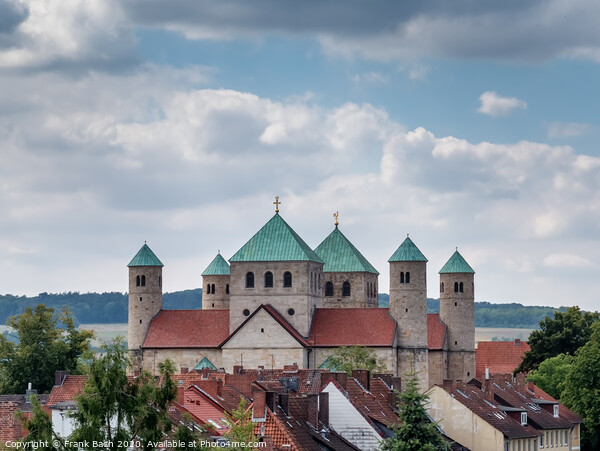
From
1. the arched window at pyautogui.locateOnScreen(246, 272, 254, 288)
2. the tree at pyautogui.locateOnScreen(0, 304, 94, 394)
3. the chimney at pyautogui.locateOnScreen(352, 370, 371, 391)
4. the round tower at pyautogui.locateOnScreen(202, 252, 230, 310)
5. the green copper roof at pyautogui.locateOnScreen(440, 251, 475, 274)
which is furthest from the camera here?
the round tower at pyautogui.locateOnScreen(202, 252, 230, 310)

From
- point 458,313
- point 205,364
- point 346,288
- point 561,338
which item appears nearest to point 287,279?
point 205,364

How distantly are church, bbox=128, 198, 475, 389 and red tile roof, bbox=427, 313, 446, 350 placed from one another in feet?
0.25

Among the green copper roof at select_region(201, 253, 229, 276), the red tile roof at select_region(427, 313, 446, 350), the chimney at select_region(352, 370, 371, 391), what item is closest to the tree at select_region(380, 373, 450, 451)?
the chimney at select_region(352, 370, 371, 391)

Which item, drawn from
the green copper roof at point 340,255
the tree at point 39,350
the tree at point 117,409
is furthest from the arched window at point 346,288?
the tree at point 117,409

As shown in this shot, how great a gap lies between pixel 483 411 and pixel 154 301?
5085cm

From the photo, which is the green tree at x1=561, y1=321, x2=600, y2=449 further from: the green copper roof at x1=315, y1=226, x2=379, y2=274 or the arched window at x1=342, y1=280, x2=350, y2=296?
the green copper roof at x1=315, y1=226, x2=379, y2=274

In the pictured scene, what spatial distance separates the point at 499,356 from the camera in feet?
473

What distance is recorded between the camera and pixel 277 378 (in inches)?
3014

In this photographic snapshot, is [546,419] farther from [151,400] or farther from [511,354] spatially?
[511,354]

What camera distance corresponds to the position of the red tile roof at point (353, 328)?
383ft

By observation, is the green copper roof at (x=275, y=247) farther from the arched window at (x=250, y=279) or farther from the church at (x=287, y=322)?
the arched window at (x=250, y=279)

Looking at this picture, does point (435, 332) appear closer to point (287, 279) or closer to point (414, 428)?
point (287, 279)

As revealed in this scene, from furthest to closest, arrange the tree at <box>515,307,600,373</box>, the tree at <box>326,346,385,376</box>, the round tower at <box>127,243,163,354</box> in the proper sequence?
the tree at <box>515,307,600,373</box> < the round tower at <box>127,243,163,354</box> < the tree at <box>326,346,385,376</box>

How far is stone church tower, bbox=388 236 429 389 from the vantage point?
116750 mm
